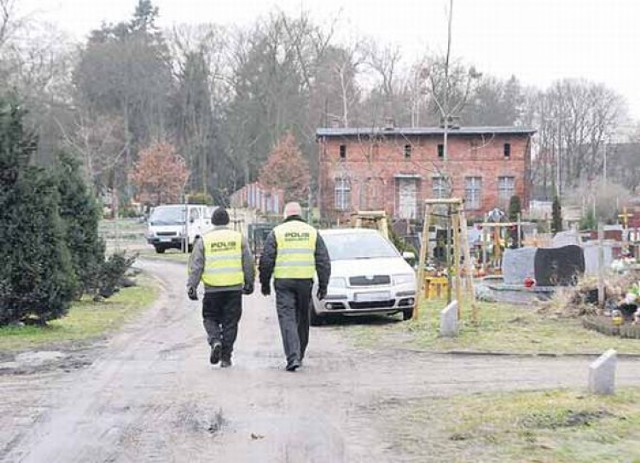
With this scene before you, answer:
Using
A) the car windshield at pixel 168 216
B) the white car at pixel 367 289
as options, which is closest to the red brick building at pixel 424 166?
the car windshield at pixel 168 216

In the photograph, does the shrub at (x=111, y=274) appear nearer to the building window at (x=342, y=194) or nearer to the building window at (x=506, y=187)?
the building window at (x=342, y=194)

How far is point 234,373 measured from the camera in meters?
10.6

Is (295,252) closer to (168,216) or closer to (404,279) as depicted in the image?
(404,279)

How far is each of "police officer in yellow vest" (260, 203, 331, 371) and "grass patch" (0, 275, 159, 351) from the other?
3703mm

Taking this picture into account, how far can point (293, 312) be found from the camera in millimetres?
11055

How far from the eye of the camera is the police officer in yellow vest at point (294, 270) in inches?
435

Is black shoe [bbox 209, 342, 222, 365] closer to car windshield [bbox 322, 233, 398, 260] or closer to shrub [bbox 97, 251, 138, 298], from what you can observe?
car windshield [bbox 322, 233, 398, 260]

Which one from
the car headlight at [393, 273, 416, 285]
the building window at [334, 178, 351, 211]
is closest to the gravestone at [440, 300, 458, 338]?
the car headlight at [393, 273, 416, 285]

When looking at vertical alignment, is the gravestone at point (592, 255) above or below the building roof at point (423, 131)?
below

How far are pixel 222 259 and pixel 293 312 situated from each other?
38.8 inches

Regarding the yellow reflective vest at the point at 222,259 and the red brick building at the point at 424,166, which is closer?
the yellow reflective vest at the point at 222,259

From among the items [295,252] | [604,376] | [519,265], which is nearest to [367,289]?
[295,252]

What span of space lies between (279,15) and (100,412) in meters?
60.6

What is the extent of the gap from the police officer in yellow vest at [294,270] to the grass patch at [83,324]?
370 centimetres
